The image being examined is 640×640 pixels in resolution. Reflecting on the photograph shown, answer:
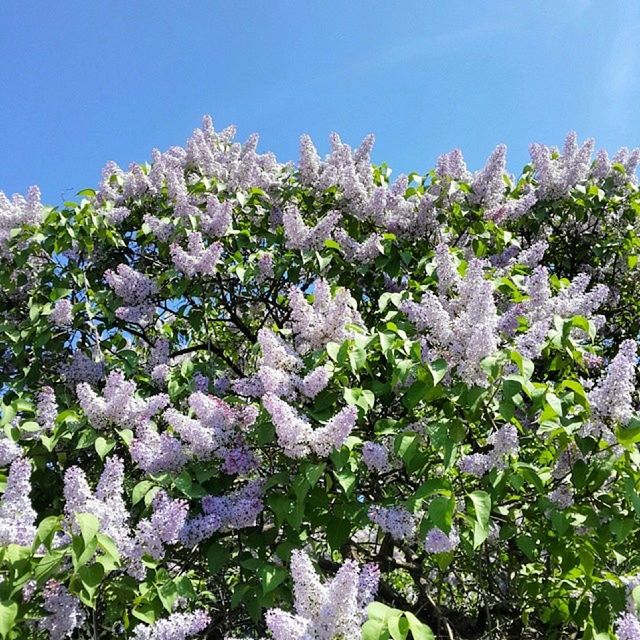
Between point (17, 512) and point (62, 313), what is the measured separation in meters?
1.67

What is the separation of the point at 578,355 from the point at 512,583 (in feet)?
4.02

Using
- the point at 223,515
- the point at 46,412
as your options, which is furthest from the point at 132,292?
the point at 223,515

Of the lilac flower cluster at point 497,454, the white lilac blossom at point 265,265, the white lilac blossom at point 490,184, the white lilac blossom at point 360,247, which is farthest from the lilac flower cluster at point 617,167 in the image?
the lilac flower cluster at point 497,454

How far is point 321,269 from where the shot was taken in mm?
3908

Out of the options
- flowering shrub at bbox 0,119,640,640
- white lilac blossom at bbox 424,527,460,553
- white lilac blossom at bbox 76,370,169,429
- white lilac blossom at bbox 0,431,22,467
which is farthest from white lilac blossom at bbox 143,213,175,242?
white lilac blossom at bbox 424,527,460,553

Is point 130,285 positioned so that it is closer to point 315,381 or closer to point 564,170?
point 315,381

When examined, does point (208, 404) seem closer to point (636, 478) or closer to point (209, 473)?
point (209, 473)

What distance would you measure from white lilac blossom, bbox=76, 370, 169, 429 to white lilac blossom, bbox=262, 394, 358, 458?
2.33 feet

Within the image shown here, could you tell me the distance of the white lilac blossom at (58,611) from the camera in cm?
226

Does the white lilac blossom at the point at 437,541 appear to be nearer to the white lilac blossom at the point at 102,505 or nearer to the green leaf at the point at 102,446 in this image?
the white lilac blossom at the point at 102,505

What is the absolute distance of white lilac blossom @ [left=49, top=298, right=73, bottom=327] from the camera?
12.5ft

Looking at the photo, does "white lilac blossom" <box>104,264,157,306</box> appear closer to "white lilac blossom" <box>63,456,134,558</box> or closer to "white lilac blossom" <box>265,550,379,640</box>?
"white lilac blossom" <box>63,456,134,558</box>

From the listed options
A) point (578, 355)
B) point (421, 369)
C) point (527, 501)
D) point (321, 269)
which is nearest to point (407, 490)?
point (527, 501)

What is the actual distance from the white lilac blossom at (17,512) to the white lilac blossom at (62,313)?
1545 mm
